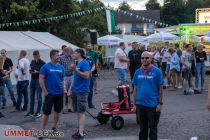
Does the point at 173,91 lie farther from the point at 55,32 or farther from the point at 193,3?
the point at 193,3

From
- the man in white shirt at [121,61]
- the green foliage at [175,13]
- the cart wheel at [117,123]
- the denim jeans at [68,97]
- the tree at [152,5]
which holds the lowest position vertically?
the cart wheel at [117,123]

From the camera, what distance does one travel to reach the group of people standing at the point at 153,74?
7.86 meters

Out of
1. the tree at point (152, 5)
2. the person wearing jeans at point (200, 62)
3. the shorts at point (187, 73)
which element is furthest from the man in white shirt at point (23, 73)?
the tree at point (152, 5)

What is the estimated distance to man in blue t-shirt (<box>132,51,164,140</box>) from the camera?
25.7 feet

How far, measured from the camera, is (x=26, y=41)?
74.7 feet

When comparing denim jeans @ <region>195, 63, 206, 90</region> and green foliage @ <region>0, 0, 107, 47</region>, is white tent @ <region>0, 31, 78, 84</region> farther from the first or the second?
denim jeans @ <region>195, 63, 206, 90</region>

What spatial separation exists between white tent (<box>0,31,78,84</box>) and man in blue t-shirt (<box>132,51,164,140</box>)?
1313cm

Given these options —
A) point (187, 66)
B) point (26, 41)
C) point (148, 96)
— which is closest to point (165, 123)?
point (148, 96)

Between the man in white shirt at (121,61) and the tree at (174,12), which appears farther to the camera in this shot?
the tree at (174,12)

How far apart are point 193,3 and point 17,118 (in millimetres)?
119136

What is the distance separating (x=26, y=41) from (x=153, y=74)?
15.7m

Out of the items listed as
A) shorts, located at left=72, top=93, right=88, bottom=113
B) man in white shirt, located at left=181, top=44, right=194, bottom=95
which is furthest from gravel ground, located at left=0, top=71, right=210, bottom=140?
man in white shirt, located at left=181, top=44, right=194, bottom=95

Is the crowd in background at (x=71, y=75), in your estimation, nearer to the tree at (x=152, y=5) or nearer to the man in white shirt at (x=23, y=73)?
the man in white shirt at (x=23, y=73)

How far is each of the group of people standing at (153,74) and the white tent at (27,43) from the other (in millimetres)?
5640
